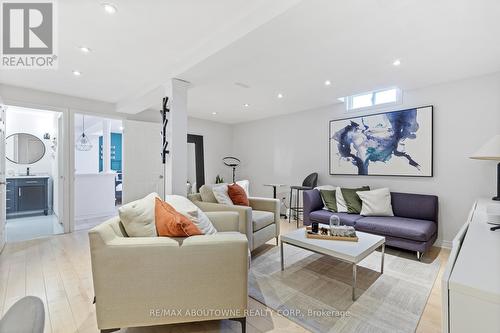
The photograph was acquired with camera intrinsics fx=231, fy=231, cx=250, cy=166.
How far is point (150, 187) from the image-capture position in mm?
4562

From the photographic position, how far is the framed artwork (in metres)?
3.31

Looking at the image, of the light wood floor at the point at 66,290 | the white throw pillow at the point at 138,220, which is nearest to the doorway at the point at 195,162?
the light wood floor at the point at 66,290

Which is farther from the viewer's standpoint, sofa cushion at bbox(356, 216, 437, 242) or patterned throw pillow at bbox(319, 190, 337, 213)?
patterned throw pillow at bbox(319, 190, 337, 213)

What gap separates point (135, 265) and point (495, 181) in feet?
13.2

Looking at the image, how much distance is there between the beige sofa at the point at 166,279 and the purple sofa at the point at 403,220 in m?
2.21

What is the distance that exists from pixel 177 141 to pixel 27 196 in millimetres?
4456

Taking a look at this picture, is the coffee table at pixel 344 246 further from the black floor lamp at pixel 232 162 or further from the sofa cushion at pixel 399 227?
the black floor lamp at pixel 232 162

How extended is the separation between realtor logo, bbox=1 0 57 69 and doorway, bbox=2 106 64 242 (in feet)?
7.37

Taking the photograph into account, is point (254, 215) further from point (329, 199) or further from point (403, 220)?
point (403, 220)

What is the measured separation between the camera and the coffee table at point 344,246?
195 cm

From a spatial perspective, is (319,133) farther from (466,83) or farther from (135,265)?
(135,265)

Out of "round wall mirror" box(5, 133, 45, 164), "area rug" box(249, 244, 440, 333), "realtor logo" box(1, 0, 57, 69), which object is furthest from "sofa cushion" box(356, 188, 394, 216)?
"round wall mirror" box(5, 133, 45, 164)

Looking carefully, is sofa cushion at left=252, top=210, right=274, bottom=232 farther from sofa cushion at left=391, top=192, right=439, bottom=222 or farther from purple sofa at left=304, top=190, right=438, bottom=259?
sofa cushion at left=391, top=192, right=439, bottom=222

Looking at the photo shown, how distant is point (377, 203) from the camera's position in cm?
336
